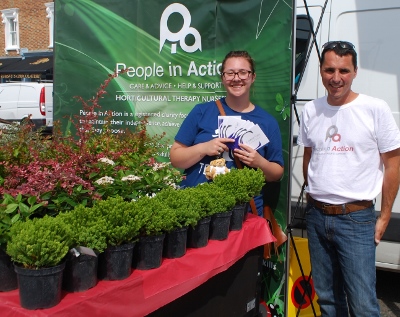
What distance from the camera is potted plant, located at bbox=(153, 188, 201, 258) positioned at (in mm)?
2207

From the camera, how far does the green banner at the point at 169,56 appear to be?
133 inches

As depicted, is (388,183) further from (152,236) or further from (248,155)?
(152,236)

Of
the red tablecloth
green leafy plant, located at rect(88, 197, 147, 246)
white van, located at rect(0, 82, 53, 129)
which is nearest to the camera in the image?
the red tablecloth

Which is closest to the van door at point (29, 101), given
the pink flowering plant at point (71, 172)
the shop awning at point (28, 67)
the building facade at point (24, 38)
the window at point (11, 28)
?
the shop awning at point (28, 67)

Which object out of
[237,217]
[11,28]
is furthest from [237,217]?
[11,28]

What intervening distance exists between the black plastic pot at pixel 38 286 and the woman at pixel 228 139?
4.63 feet

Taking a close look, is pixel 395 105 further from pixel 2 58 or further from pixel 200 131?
pixel 2 58

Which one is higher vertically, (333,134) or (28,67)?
(28,67)

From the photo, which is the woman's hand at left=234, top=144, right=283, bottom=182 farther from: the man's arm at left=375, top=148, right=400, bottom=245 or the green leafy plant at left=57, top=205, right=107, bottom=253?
the green leafy plant at left=57, top=205, right=107, bottom=253

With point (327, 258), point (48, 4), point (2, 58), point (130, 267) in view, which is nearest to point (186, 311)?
point (130, 267)

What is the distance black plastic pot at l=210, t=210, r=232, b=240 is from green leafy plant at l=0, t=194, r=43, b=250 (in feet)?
3.00

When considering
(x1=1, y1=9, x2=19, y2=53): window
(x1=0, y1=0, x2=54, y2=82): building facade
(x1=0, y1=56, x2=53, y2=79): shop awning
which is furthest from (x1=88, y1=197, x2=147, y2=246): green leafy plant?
(x1=1, y1=9, x2=19, y2=53): window

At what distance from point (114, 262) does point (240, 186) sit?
0.92 m

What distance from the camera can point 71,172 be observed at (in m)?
2.15
